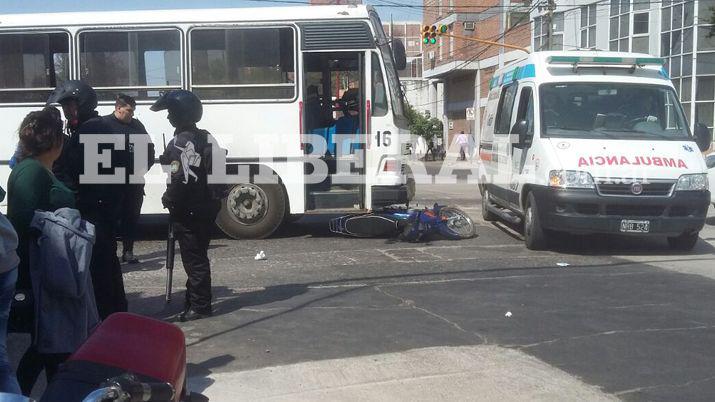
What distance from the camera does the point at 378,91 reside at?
11.7m

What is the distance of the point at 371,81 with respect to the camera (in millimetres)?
11719

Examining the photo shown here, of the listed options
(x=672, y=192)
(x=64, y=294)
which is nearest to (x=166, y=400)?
(x=64, y=294)

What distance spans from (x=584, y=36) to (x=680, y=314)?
99.7 feet

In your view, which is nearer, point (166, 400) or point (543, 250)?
point (166, 400)

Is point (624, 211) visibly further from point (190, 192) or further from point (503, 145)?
point (190, 192)

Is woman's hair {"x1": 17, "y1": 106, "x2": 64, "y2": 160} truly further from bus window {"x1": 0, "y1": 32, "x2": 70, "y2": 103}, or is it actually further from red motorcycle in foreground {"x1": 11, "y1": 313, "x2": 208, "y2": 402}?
bus window {"x1": 0, "y1": 32, "x2": 70, "y2": 103}

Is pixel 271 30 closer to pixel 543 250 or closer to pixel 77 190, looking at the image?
pixel 543 250

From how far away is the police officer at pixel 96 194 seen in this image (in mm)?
5688

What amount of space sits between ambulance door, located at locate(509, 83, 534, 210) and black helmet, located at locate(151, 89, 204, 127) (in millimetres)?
5432

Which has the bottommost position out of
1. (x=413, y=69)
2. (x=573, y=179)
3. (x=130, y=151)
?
(x=573, y=179)

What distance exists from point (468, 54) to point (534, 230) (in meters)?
42.0

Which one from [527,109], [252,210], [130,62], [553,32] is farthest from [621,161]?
[553,32]

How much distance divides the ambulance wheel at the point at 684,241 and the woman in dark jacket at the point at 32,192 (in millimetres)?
8682

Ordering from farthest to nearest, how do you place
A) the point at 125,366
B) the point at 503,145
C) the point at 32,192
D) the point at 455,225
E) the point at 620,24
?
the point at 620,24
the point at 503,145
the point at 455,225
the point at 32,192
the point at 125,366
